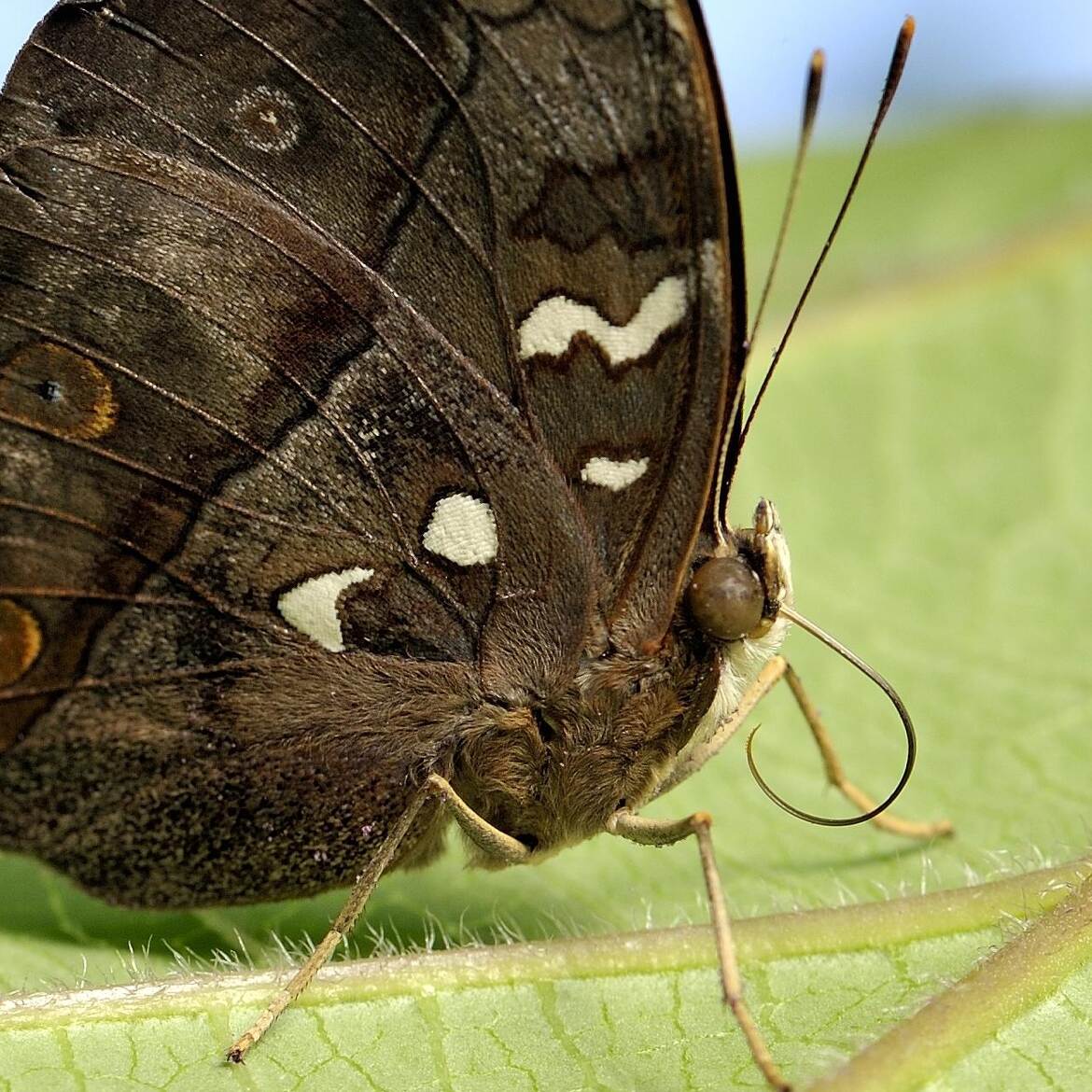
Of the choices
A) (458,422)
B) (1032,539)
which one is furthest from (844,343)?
(458,422)

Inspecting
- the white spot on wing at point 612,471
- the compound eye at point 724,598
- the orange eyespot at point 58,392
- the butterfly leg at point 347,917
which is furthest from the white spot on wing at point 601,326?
the butterfly leg at point 347,917

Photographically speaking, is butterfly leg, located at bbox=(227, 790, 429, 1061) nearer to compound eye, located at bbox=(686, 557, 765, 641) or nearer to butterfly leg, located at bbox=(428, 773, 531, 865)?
butterfly leg, located at bbox=(428, 773, 531, 865)

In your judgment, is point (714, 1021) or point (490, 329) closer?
point (490, 329)

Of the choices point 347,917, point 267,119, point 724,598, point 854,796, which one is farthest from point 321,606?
point 854,796

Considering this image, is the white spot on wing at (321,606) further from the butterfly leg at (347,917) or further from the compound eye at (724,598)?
the compound eye at (724,598)

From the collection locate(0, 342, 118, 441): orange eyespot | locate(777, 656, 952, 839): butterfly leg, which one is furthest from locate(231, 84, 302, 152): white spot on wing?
locate(777, 656, 952, 839): butterfly leg

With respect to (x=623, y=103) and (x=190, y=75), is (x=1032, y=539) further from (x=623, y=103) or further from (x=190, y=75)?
(x=190, y=75)

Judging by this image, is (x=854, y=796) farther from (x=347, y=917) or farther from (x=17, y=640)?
(x=17, y=640)
